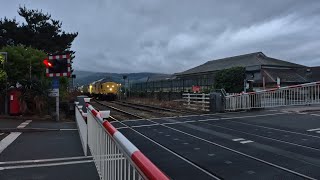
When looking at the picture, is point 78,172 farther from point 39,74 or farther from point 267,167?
point 39,74

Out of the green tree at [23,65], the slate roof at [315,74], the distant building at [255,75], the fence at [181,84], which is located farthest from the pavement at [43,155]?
the slate roof at [315,74]

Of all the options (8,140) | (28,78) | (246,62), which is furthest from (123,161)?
(246,62)

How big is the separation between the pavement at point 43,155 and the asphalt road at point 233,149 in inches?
64.2

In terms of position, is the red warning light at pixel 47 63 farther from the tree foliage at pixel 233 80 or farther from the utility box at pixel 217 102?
the tree foliage at pixel 233 80

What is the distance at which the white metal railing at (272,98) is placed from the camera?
22.5 metres

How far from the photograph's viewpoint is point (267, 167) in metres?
7.49

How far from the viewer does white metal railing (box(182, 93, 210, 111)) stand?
83.2 feet

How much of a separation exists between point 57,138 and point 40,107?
21.2 feet

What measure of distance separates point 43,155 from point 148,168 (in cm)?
719

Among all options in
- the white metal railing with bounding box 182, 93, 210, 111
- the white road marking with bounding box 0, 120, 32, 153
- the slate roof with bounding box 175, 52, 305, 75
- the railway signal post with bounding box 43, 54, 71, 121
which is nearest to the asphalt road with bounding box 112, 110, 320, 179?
the white road marking with bounding box 0, 120, 32, 153

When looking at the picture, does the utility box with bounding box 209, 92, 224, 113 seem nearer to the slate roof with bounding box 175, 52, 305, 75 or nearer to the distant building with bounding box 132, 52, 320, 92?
the distant building with bounding box 132, 52, 320, 92

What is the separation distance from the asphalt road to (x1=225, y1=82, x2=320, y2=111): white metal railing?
7.18m

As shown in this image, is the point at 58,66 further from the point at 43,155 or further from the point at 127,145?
the point at 127,145

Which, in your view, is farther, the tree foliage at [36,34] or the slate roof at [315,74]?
the slate roof at [315,74]
